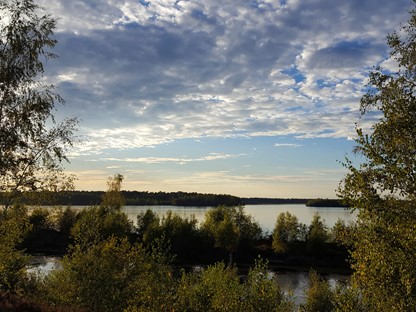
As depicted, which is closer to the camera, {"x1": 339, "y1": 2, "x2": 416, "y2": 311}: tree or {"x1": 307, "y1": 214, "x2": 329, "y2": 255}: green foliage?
{"x1": 339, "y1": 2, "x2": 416, "y2": 311}: tree

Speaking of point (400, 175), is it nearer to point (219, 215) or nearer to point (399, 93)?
point (399, 93)

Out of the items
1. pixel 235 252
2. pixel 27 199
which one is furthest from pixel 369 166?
pixel 235 252

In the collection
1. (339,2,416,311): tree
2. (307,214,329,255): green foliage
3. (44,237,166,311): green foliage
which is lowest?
(307,214,329,255): green foliage

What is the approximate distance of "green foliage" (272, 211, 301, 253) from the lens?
10375cm

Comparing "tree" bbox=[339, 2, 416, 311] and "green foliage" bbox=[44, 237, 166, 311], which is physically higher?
"tree" bbox=[339, 2, 416, 311]

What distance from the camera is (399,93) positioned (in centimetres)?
1855

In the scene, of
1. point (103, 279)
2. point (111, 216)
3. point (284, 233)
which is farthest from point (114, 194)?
point (103, 279)

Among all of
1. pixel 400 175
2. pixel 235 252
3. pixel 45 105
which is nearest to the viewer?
pixel 400 175

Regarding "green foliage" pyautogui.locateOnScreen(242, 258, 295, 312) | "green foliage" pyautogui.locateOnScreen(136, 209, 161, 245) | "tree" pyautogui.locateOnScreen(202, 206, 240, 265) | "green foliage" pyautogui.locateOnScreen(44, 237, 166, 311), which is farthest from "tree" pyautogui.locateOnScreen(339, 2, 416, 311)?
"green foliage" pyautogui.locateOnScreen(136, 209, 161, 245)

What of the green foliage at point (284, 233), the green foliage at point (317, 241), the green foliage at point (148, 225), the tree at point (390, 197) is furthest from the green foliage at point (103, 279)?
the green foliage at point (148, 225)

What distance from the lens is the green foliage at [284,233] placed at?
340 feet

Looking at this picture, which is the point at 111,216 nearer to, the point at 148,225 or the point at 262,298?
the point at 148,225

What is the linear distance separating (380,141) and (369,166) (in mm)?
1204

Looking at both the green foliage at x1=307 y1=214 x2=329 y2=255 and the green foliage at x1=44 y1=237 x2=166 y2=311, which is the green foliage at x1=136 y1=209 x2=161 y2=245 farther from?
the green foliage at x1=44 y1=237 x2=166 y2=311
